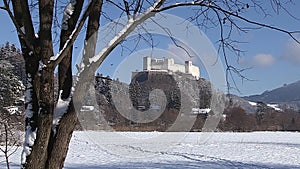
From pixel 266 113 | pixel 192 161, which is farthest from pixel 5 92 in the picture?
pixel 266 113

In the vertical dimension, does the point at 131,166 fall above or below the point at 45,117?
below

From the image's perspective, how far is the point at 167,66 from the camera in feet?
11.8

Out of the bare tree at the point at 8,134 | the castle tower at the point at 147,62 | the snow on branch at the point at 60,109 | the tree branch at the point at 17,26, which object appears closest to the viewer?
the tree branch at the point at 17,26

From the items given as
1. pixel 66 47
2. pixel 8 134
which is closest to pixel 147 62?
pixel 66 47

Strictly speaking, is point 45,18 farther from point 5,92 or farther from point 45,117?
point 5,92

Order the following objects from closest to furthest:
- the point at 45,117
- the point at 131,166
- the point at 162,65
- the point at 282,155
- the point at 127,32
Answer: the point at 45,117 → the point at 127,32 → the point at 162,65 → the point at 131,166 → the point at 282,155

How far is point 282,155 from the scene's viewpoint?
15750mm

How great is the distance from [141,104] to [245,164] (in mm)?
4900

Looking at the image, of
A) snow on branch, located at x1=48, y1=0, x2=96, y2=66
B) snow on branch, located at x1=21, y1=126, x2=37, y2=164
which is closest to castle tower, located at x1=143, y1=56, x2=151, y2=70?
snow on branch, located at x1=48, y1=0, x2=96, y2=66

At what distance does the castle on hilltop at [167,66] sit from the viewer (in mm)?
3484

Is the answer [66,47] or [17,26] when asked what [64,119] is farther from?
[17,26]

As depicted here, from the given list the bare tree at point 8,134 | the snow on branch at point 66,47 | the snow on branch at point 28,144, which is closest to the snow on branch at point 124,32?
the snow on branch at point 66,47

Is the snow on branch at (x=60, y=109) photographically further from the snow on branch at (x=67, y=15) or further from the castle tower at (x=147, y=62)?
the castle tower at (x=147, y=62)

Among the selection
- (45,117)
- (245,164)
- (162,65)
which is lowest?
(245,164)
